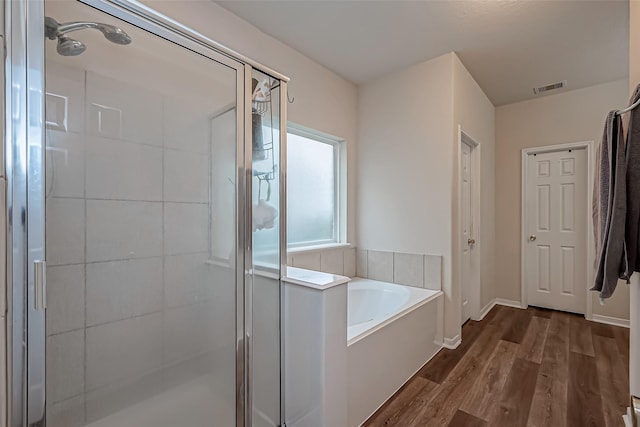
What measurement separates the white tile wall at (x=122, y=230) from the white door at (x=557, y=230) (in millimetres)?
3941

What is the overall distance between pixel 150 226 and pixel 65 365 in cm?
60

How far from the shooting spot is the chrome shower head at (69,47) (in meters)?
1.04

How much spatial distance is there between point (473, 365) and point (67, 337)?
8.27ft

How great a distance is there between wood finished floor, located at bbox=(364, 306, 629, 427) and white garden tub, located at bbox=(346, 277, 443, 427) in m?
0.09

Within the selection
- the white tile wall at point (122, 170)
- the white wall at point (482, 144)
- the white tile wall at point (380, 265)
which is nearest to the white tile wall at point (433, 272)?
the white wall at point (482, 144)

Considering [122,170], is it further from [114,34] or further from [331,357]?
[331,357]

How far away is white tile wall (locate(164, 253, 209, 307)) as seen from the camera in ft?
4.65

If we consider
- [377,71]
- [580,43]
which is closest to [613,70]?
[580,43]

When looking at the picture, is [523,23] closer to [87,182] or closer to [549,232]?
[549,232]

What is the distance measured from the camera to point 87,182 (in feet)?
3.82

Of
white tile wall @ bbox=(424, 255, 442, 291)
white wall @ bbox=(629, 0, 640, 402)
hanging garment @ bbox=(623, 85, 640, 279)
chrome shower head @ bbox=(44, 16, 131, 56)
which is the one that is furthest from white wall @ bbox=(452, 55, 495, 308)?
chrome shower head @ bbox=(44, 16, 131, 56)

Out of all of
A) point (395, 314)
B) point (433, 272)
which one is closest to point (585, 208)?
point (433, 272)

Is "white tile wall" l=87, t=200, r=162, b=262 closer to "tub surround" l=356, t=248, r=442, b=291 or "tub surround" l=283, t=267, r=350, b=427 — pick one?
"tub surround" l=283, t=267, r=350, b=427

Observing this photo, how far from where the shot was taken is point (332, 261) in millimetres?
2854
